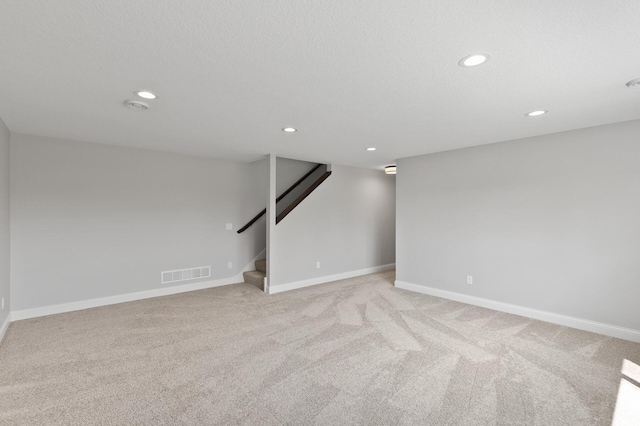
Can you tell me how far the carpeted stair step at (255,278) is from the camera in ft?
17.4

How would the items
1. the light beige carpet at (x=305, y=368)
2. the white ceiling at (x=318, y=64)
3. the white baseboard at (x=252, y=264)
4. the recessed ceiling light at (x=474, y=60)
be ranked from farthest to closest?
the white baseboard at (x=252, y=264) → the light beige carpet at (x=305, y=368) → the recessed ceiling light at (x=474, y=60) → the white ceiling at (x=318, y=64)

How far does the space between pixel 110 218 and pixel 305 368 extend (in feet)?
12.2

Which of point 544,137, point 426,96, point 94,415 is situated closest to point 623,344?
point 544,137

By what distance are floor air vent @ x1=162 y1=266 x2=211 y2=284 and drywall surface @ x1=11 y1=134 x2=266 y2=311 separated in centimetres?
8

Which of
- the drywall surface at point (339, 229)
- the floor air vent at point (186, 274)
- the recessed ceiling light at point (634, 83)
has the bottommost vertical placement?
the floor air vent at point (186, 274)

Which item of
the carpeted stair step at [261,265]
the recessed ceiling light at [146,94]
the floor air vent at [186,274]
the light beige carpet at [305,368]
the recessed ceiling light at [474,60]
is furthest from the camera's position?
the carpeted stair step at [261,265]

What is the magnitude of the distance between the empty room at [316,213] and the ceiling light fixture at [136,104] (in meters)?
0.05

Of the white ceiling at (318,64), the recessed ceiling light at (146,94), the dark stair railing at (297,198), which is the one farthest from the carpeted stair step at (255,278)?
the recessed ceiling light at (146,94)

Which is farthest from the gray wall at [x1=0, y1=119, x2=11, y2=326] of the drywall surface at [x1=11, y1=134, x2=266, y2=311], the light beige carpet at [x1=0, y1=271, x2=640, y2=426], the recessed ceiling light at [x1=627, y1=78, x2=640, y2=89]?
the recessed ceiling light at [x1=627, y1=78, x2=640, y2=89]

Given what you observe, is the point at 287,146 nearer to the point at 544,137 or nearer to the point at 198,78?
the point at 198,78

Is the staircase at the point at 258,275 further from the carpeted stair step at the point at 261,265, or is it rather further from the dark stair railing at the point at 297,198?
the dark stair railing at the point at 297,198

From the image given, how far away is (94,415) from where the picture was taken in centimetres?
201

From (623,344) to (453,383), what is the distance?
2.16 meters

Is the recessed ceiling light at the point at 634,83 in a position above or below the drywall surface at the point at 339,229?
above
